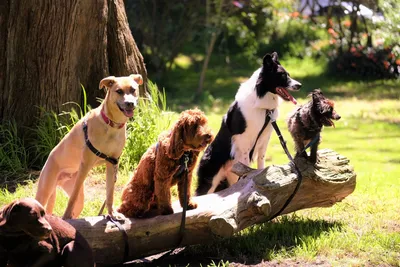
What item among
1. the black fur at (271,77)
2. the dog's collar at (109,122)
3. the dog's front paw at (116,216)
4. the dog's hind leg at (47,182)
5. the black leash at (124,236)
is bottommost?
the black leash at (124,236)

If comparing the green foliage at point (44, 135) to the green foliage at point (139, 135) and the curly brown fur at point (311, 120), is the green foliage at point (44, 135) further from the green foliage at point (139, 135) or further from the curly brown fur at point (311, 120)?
the curly brown fur at point (311, 120)

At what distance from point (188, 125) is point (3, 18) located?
4.07 metres

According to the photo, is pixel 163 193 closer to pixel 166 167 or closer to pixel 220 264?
pixel 166 167

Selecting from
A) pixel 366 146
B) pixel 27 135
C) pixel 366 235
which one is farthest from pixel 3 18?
pixel 366 146

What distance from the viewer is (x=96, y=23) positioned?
7.50 meters

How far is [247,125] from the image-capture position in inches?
241

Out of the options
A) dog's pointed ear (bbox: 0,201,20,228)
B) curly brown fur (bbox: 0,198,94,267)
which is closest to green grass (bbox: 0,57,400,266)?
curly brown fur (bbox: 0,198,94,267)

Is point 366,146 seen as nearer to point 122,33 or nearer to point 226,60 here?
point 122,33

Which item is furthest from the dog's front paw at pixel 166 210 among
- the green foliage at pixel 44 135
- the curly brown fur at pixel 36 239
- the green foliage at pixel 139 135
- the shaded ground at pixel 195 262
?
the green foliage at pixel 44 135

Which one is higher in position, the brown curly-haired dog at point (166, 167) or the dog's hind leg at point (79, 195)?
the brown curly-haired dog at point (166, 167)

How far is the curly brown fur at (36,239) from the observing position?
12.8 ft

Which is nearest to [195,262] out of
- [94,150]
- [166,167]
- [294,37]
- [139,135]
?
[166,167]

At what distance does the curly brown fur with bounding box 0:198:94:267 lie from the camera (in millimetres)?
3912

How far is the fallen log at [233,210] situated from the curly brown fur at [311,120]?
0.52 ft
